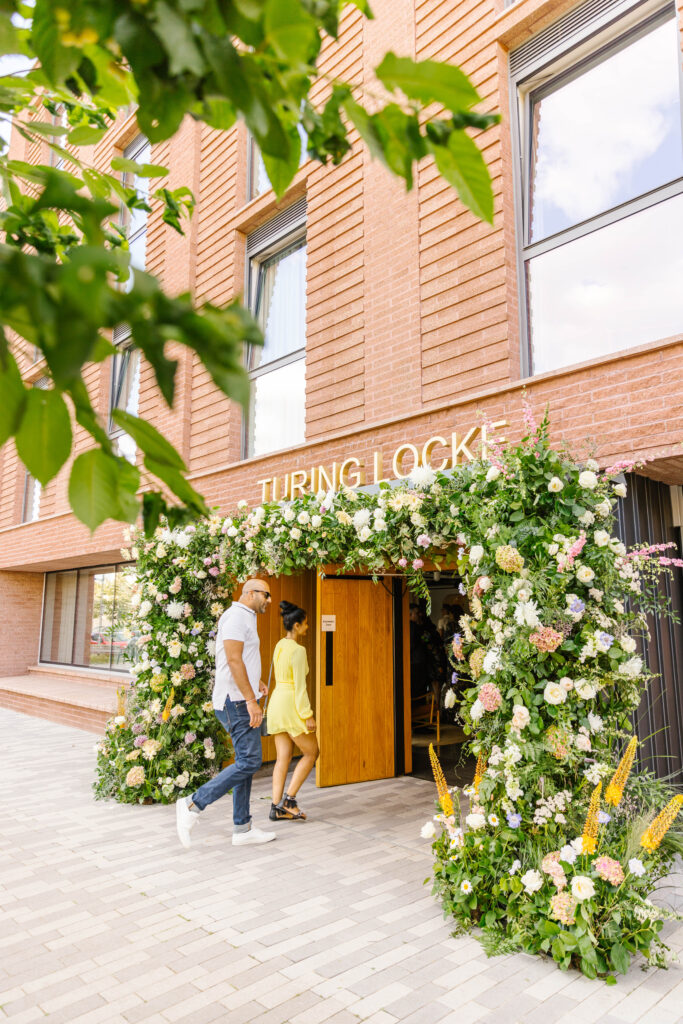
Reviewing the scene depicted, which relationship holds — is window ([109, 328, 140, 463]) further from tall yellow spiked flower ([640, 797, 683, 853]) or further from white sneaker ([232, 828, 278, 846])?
tall yellow spiked flower ([640, 797, 683, 853])

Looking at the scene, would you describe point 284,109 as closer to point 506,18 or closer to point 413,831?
point 413,831

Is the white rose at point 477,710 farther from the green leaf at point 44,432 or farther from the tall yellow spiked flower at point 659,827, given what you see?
the green leaf at point 44,432

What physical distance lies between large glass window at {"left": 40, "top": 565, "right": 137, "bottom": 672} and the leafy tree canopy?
11533 millimetres

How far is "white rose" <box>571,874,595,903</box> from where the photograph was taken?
318cm

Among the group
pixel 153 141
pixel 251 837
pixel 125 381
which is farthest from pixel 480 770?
pixel 125 381

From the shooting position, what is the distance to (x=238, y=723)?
5.22m

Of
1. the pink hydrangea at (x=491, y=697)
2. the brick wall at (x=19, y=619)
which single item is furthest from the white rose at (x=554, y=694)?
the brick wall at (x=19, y=619)

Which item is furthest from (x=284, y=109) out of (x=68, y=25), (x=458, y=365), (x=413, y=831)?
(x=413, y=831)

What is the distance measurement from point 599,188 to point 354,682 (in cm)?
493

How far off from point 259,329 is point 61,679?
14.4 m

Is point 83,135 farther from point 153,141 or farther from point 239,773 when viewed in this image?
point 239,773

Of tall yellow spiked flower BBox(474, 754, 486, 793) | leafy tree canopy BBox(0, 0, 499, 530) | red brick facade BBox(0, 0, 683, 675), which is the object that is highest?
red brick facade BBox(0, 0, 683, 675)

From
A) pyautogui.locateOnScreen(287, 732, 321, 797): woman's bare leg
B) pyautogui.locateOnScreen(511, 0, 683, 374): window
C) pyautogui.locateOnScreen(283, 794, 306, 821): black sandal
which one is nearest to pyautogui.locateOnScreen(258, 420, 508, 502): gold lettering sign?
pyautogui.locateOnScreen(511, 0, 683, 374): window

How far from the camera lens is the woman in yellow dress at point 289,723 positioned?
5.60 m
